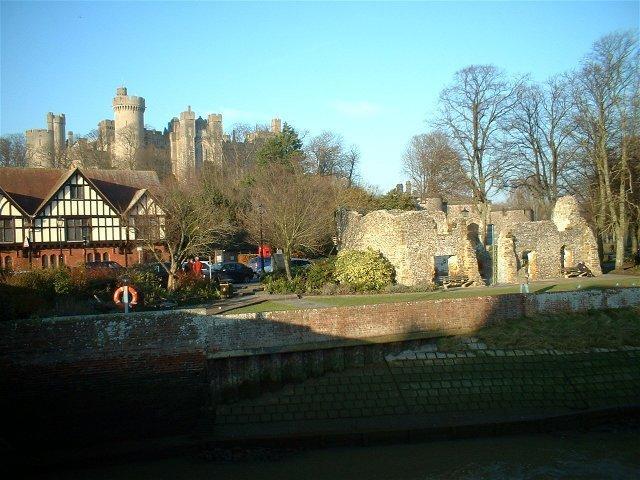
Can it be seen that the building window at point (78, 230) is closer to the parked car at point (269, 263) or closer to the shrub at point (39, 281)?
the parked car at point (269, 263)

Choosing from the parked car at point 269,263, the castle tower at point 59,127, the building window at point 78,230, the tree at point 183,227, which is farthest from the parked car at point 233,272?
the castle tower at point 59,127

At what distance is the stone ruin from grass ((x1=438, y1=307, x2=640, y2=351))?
27.2ft

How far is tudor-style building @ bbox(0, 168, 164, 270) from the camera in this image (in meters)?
35.7

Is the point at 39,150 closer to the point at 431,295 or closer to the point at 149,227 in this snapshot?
the point at 149,227

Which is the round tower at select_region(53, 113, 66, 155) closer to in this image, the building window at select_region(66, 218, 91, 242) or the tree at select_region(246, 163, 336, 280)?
the building window at select_region(66, 218, 91, 242)

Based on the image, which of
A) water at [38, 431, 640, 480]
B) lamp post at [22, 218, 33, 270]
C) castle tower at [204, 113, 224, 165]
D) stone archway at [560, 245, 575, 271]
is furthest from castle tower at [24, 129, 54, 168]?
water at [38, 431, 640, 480]

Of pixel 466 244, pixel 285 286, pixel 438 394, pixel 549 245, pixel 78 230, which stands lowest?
pixel 438 394

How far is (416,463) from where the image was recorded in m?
11.7

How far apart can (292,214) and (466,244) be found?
25.6ft

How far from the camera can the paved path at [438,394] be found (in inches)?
509

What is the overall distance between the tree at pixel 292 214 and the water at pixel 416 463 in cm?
1383

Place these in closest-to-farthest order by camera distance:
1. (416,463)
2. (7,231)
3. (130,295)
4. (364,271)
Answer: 1. (416,463)
2. (130,295)
3. (364,271)
4. (7,231)

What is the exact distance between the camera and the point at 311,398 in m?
13.5

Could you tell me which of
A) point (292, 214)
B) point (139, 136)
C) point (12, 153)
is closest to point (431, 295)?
point (292, 214)
